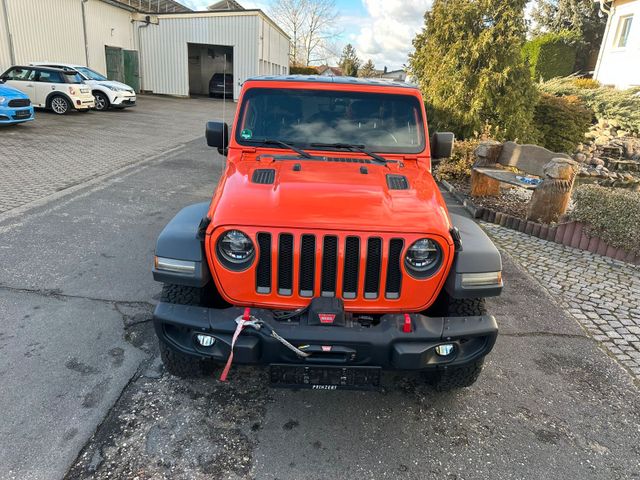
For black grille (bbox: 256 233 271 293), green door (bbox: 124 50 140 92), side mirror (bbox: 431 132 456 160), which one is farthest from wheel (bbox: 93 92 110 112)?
black grille (bbox: 256 233 271 293)

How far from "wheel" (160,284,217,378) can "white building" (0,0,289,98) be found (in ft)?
70.4

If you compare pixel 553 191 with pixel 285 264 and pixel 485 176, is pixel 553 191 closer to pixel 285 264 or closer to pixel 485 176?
pixel 485 176

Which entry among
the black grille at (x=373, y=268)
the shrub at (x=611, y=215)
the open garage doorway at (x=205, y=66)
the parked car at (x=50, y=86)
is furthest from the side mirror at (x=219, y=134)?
the open garage doorway at (x=205, y=66)

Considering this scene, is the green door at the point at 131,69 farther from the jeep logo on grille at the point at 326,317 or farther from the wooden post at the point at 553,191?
the jeep logo on grille at the point at 326,317

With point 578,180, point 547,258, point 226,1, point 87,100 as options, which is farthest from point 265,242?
point 226,1

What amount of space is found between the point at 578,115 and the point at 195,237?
12.3 m

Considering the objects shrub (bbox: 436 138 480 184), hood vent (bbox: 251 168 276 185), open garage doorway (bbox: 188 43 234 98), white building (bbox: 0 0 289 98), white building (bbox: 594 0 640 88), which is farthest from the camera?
open garage doorway (bbox: 188 43 234 98)

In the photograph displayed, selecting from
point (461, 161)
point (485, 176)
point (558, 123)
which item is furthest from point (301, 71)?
point (485, 176)

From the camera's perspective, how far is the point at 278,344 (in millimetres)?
2479

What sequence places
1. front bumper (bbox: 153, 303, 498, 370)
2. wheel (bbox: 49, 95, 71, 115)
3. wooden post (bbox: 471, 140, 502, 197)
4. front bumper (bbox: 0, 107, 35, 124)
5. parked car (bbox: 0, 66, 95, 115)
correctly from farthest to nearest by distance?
wheel (bbox: 49, 95, 71, 115), parked car (bbox: 0, 66, 95, 115), front bumper (bbox: 0, 107, 35, 124), wooden post (bbox: 471, 140, 502, 197), front bumper (bbox: 153, 303, 498, 370)

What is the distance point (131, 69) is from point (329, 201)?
1106 inches

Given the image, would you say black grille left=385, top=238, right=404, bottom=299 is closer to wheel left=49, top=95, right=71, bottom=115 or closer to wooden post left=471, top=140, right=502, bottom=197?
wooden post left=471, top=140, right=502, bottom=197

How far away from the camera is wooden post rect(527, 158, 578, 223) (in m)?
6.73

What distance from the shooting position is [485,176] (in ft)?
27.7
